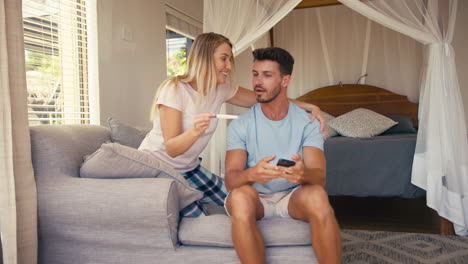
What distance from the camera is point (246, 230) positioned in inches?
64.5

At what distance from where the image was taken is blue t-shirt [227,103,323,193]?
6.59 feet

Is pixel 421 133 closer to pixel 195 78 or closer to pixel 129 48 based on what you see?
pixel 195 78

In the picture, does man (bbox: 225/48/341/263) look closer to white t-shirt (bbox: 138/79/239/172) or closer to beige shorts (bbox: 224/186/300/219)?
beige shorts (bbox: 224/186/300/219)

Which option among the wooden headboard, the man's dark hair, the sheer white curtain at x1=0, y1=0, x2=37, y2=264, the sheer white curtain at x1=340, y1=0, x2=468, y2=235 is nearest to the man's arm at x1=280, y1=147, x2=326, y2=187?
the man's dark hair

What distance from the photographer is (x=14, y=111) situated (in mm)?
1757

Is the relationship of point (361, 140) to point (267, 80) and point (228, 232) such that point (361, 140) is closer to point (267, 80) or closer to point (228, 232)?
point (267, 80)

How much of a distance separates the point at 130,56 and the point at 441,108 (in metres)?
2.48

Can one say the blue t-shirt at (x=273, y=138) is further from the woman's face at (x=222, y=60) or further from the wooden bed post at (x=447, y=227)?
the wooden bed post at (x=447, y=227)

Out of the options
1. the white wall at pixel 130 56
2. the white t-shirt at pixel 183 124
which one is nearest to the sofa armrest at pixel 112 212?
the white t-shirt at pixel 183 124

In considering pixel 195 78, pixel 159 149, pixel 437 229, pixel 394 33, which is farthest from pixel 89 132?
pixel 394 33

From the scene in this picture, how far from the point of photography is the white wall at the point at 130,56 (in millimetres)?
3314

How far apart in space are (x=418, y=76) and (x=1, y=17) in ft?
15.5

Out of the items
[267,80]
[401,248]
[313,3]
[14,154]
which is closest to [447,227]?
[401,248]

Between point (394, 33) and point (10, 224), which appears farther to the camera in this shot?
point (394, 33)
